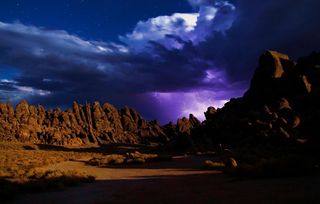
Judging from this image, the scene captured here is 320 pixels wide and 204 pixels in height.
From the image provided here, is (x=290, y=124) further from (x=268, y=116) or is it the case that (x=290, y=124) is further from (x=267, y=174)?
(x=267, y=174)

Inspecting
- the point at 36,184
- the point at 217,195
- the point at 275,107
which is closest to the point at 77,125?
the point at 275,107

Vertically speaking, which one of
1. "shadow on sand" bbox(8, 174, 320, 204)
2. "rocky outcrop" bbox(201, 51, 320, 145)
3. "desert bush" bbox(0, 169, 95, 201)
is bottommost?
"shadow on sand" bbox(8, 174, 320, 204)

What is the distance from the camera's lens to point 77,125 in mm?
131000

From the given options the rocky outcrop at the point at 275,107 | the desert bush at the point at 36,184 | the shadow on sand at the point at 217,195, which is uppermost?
the rocky outcrop at the point at 275,107

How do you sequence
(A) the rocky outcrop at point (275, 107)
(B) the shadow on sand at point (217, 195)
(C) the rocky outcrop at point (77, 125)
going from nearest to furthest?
(B) the shadow on sand at point (217, 195), (A) the rocky outcrop at point (275, 107), (C) the rocky outcrop at point (77, 125)

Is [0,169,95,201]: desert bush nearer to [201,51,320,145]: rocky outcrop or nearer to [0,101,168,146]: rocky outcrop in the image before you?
[201,51,320,145]: rocky outcrop

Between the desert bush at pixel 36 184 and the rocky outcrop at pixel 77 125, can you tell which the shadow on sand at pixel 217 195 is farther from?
the rocky outcrop at pixel 77 125

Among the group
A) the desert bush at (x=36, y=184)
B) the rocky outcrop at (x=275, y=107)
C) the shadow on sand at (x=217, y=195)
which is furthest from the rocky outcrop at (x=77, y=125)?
the shadow on sand at (x=217, y=195)

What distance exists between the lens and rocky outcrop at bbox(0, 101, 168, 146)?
352 ft

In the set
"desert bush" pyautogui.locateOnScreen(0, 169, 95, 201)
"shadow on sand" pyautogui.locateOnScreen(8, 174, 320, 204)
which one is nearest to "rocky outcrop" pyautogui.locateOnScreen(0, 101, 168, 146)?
"desert bush" pyautogui.locateOnScreen(0, 169, 95, 201)

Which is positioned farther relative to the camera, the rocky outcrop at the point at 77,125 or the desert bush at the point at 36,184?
the rocky outcrop at the point at 77,125

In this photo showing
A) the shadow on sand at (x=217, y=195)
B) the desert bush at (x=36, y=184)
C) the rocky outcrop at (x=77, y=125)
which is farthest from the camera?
the rocky outcrop at (x=77, y=125)

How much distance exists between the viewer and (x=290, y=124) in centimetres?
4869

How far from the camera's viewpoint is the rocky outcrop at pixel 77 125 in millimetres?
107188
